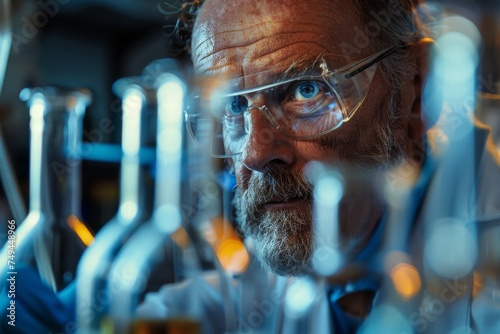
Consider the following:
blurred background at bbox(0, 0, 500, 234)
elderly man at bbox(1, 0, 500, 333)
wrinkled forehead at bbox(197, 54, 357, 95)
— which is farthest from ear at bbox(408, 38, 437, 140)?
blurred background at bbox(0, 0, 500, 234)

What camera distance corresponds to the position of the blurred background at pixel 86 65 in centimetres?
53

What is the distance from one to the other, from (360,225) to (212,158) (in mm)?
179

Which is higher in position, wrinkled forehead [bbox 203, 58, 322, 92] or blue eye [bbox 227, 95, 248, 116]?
wrinkled forehead [bbox 203, 58, 322, 92]

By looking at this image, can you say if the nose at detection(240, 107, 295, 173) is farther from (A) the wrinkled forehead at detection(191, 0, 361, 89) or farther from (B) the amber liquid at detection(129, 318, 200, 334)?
(B) the amber liquid at detection(129, 318, 200, 334)

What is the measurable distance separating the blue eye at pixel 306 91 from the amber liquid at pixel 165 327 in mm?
237

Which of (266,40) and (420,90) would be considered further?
(420,90)

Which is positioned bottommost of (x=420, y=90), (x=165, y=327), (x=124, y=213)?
(x=165, y=327)

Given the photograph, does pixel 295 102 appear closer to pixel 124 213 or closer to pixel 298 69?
pixel 298 69

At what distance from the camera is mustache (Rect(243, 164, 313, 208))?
583 mm

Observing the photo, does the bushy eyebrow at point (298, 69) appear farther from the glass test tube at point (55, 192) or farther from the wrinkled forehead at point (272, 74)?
the glass test tube at point (55, 192)

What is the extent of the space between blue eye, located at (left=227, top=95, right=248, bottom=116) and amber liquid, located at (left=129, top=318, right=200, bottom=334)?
0.21 meters

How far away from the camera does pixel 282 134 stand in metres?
0.58

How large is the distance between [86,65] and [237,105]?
5.7 inches

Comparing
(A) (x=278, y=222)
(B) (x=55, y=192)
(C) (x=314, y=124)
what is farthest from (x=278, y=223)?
(B) (x=55, y=192)
